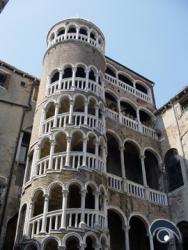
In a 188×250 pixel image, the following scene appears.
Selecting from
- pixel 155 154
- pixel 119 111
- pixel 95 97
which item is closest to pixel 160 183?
pixel 155 154

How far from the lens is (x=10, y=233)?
47.8 feet

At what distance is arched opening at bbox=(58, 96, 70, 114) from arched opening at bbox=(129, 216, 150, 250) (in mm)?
6367

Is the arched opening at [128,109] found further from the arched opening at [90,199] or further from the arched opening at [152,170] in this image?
the arched opening at [90,199]

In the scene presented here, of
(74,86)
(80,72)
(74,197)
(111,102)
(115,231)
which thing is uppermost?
(80,72)

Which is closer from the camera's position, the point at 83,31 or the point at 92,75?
the point at 92,75

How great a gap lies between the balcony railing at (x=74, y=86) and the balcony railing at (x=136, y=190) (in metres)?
4.49

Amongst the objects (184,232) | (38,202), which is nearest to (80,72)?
(38,202)

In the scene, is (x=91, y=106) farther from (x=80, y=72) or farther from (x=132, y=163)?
(x=132, y=163)

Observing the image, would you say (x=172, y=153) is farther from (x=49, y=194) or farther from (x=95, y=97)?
(x=49, y=194)

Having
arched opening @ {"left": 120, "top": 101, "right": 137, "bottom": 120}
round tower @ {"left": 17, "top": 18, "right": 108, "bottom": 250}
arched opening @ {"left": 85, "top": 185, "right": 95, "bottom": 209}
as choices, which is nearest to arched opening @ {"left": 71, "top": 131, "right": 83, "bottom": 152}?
round tower @ {"left": 17, "top": 18, "right": 108, "bottom": 250}

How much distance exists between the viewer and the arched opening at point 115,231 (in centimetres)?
1527

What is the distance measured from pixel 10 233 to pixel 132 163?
7.90 m

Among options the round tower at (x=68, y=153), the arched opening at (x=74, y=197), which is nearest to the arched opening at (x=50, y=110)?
the round tower at (x=68, y=153)

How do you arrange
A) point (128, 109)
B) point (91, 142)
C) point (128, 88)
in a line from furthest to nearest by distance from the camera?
1. point (128, 88)
2. point (128, 109)
3. point (91, 142)
